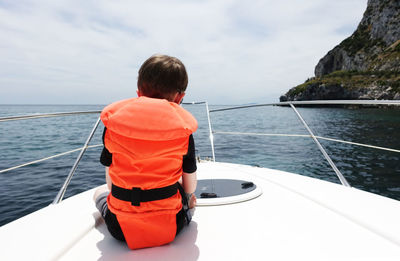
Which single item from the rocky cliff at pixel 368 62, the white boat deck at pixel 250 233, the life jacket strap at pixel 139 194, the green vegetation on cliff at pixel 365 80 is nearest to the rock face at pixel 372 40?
the rocky cliff at pixel 368 62

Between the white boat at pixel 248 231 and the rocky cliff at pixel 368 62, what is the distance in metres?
41.8

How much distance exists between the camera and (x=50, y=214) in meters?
1.35

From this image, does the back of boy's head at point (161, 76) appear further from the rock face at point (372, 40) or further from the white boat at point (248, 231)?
the rock face at point (372, 40)

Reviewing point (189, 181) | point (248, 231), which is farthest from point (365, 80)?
point (189, 181)

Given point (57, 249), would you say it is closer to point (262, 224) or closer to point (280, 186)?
point (262, 224)

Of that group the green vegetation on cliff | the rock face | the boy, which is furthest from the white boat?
the rock face

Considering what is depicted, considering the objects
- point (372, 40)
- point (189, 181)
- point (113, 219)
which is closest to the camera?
point (113, 219)

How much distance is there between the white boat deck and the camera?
0.99 m

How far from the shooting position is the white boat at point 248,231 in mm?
988

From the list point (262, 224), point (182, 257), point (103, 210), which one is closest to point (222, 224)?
point (262, 224)

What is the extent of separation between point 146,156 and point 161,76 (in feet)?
1.12

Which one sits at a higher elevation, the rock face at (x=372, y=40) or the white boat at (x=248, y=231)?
the rock face at (x=372, y=40)

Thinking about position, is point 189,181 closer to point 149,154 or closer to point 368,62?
point 149,154

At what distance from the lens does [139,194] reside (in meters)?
0.94
